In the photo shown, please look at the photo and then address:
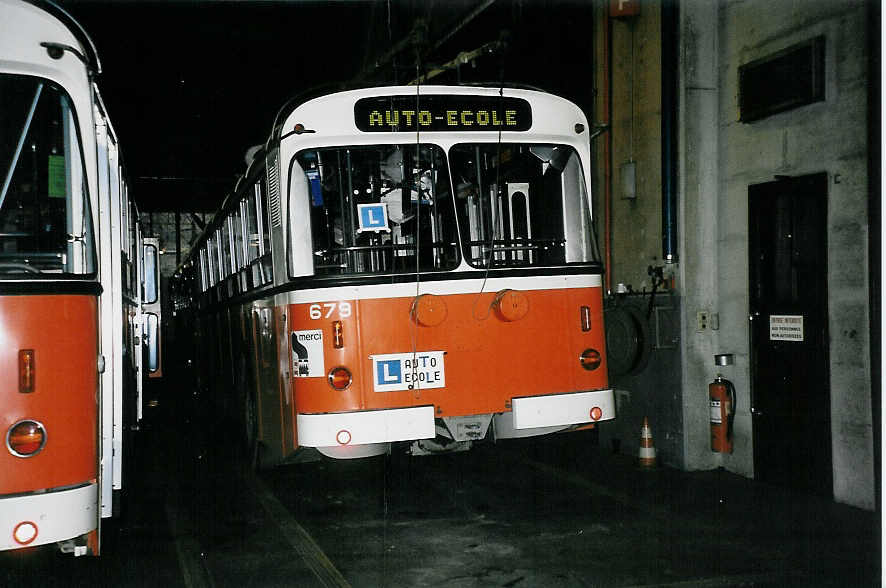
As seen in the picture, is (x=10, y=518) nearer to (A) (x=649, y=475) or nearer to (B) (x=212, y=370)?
(A) (x=649, y=475)

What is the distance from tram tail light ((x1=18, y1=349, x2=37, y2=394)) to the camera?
4699mm

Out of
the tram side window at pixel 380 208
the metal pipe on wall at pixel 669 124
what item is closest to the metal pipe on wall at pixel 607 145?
the metal pipe on wall at pixel 669 124

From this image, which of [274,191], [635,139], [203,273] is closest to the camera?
[274,191]

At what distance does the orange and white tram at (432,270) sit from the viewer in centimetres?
698

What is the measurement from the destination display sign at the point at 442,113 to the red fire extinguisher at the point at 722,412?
10.4 ft

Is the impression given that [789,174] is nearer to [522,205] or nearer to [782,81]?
A: [782,81]

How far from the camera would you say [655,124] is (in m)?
9.38

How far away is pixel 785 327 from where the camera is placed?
26.4 feet

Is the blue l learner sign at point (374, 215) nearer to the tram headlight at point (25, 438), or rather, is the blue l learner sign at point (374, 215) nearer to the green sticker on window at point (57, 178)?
the green sticker on window at point (57, 178)

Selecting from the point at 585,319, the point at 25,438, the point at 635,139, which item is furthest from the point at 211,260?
the point at 25,438

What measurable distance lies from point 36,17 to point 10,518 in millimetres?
2587

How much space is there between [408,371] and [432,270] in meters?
0.80

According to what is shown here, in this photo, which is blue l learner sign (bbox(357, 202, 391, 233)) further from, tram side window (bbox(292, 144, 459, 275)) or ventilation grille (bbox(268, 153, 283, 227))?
ventilation grille (bbox(268, 153, 283, 227))

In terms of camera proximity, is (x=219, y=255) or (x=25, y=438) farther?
(x=219, y=255)
